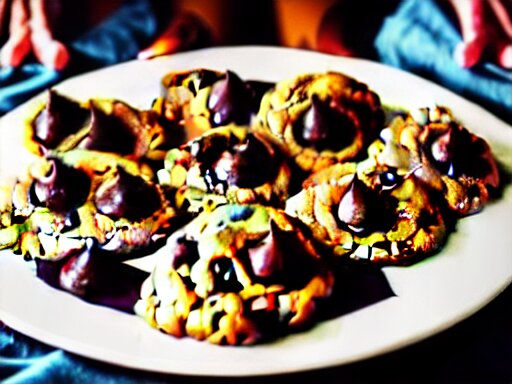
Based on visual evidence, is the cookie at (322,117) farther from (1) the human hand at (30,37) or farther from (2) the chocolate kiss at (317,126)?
(1) the human hand at (30,37)

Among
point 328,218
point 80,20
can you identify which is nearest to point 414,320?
point 328,218

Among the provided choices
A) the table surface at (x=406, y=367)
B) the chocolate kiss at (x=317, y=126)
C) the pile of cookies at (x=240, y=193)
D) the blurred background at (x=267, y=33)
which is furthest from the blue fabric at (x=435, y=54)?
the table surface at (x=406, y=367)

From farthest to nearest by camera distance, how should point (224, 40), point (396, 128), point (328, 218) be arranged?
1. point (224, 40)
2. point (396, 128)
3. point (328, 218)

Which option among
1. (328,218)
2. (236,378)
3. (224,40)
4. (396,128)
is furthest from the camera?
(224,40)

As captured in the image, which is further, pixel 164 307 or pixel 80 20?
pixel 80 20

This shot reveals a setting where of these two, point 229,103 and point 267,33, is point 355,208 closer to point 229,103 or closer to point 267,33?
A: point 229,103

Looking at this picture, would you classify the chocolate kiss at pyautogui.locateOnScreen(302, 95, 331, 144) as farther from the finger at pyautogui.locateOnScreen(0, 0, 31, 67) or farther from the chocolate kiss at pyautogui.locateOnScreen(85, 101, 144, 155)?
the finger at pyautogui.locateOnScreen(0, 0, 31, 67)

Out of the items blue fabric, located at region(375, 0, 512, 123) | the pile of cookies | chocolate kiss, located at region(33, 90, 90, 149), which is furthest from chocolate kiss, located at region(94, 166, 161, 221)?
blue fabric, located at region(375, 0, 512, 123)

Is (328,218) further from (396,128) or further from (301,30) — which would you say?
(301,30)
